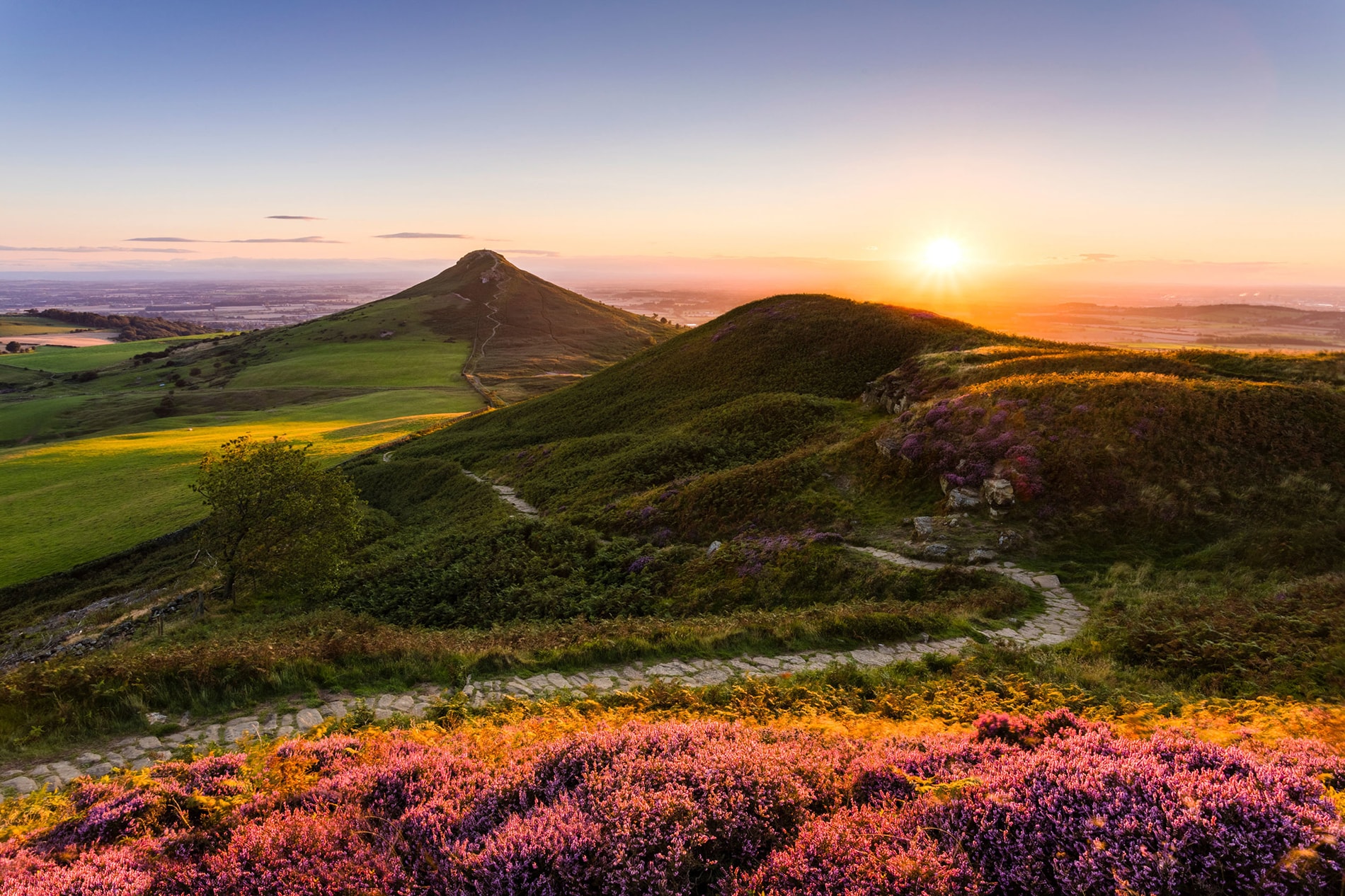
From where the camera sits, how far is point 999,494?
22766mm

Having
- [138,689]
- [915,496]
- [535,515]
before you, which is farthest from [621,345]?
[138,689]

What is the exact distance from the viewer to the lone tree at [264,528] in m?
26.0

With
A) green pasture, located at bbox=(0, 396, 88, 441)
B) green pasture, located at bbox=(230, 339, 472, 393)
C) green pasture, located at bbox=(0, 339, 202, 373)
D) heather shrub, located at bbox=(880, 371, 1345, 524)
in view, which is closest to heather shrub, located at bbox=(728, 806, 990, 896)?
heather shrub, located at bbox=(880, 371, 1345, 524)

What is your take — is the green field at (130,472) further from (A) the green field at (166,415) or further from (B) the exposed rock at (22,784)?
(B) the exposed rock at (22,784)

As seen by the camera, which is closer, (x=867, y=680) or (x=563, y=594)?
(x=867, y=680)

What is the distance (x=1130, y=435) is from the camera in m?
24.0

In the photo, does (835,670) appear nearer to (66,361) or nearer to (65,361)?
(66,361)

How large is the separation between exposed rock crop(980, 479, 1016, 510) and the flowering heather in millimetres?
17081

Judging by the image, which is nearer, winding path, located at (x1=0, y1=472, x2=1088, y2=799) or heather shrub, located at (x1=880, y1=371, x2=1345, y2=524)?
winding path, located at (x1=0, y1=472, x2=1088, y2=799)

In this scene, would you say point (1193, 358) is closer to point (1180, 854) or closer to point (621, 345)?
point (1180, 854)

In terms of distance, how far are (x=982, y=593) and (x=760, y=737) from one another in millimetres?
13462

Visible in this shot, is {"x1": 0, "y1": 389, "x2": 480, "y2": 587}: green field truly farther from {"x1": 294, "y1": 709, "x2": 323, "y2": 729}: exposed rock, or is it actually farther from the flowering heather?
the flowering heather

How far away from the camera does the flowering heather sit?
15.3 feet

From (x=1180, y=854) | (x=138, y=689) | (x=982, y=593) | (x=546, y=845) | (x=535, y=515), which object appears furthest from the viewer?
(x=535, y=515)
